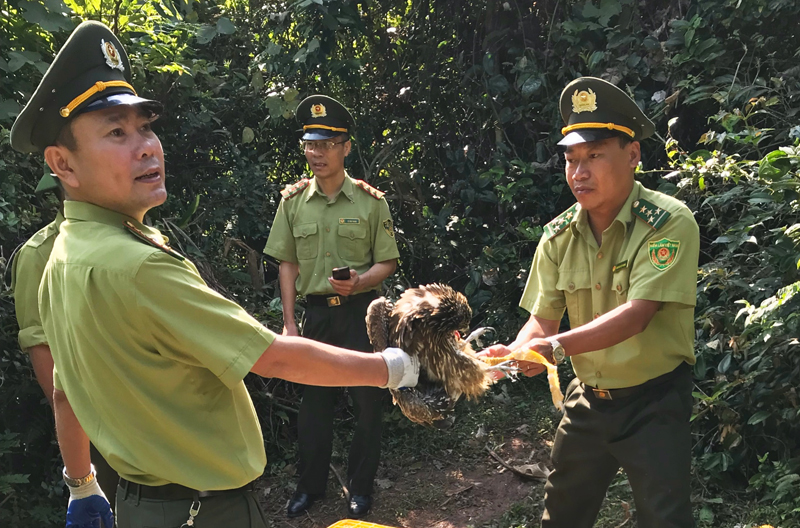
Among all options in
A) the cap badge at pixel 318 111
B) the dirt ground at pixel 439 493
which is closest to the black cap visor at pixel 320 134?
the cap badge at pixel 318 111

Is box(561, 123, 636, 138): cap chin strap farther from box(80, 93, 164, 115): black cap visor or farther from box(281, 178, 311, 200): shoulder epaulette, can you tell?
box(281, 178, 311, 200): shoulder epaulette

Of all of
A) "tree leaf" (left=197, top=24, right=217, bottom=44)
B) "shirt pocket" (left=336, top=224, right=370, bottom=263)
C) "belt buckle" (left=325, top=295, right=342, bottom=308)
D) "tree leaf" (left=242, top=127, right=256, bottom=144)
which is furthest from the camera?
"tree leaf" (left=242, top=127, right=256, bottom=144)

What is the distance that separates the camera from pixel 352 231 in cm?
488

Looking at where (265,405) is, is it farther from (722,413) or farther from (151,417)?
(151,417)

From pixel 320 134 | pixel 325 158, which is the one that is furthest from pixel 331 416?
pixel 320 134

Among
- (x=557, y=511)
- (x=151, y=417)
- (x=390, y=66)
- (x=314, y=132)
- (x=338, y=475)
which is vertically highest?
(x=390, y=66)

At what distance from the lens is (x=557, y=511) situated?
322cm

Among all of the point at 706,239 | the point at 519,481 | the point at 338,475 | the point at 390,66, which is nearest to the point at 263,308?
the point at 338,475

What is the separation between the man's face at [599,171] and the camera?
3.02 m

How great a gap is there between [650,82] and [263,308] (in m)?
3.64

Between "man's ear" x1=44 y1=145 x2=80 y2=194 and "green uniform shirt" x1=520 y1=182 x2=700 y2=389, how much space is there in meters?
2.07

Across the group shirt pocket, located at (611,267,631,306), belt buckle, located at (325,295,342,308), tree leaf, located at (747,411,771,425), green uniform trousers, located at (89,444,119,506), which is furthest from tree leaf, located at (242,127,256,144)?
tree leaf, located at (747,411,771,425)

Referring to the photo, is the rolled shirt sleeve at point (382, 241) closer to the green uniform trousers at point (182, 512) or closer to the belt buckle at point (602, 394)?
the belt buckle at point (602, 394)

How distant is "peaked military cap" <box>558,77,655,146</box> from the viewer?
3.02 metres
